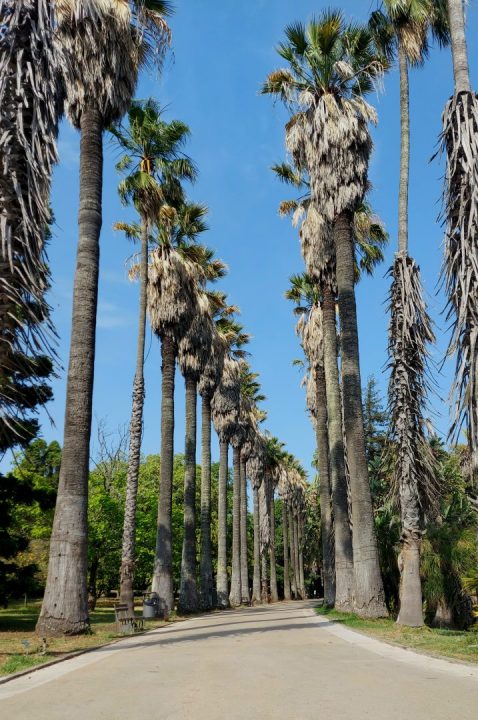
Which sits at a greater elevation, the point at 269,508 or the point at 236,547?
the point at 269,508

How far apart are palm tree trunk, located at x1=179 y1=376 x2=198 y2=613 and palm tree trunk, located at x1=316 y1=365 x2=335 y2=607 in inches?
242

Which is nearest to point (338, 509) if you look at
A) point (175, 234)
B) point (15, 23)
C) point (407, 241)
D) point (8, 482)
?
point (407, 241)

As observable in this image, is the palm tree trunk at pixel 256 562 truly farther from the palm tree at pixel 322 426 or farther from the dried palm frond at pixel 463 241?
the dried palm frond at pixel 463 241

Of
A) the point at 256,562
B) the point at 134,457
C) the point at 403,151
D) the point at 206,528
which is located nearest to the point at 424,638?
the point at 134,457

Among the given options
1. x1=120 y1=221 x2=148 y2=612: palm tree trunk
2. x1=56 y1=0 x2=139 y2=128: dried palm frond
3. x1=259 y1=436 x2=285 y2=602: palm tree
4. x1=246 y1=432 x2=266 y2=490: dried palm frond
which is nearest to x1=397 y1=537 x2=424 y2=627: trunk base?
x1=120 y1=221 x2=148 y2=612: palm tree trunk

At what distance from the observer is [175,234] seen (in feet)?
92.1

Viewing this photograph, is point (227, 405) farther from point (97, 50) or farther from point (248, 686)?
point (248, 686)

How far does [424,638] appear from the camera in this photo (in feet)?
40.6

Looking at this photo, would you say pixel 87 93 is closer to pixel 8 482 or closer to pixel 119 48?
pixel 119 48

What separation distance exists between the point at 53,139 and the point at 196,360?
19.3 metres

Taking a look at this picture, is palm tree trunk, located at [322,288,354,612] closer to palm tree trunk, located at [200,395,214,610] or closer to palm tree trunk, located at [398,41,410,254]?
palm tree trunk, located at [398,41,410,254]

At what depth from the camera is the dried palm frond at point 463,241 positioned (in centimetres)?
1018

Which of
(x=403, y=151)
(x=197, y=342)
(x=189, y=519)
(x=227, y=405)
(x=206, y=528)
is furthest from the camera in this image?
(x=227, y=405)

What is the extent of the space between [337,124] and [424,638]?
51.1 feet
